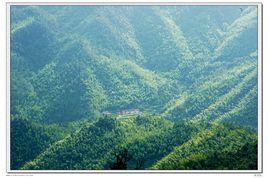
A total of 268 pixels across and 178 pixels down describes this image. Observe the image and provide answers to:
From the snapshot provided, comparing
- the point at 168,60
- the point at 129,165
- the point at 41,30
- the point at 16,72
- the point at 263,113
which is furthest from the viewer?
the point at 41,30

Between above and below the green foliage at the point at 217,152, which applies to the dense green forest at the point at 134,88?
above

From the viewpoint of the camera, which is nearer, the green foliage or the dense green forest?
the green foliage

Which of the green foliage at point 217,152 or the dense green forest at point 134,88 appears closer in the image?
the green foliage at point 217,152

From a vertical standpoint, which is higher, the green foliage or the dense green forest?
the dense green forest

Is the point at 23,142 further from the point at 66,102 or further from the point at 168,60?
the point at 168,60

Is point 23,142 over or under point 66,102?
under

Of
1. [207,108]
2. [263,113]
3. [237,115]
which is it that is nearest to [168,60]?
[207,108]

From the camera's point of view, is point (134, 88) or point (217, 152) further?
point (134, 88)

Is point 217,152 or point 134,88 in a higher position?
point 134,88
